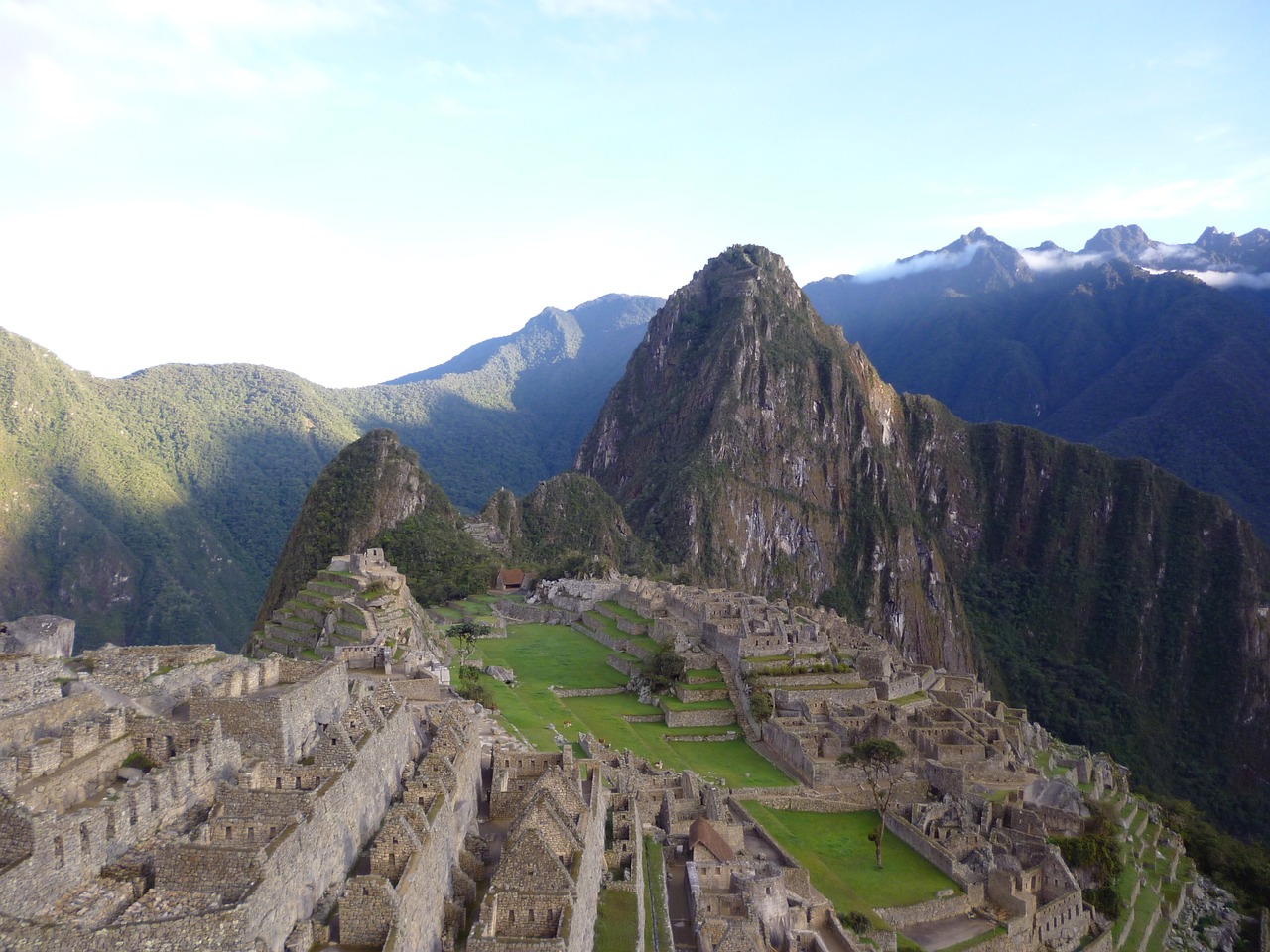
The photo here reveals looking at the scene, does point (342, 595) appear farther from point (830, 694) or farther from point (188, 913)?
point (188, 913)

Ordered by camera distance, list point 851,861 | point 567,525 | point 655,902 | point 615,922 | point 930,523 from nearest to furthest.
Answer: point 615,922 < point 655,902 < point 851,861 < point 567,525 < point 930,523

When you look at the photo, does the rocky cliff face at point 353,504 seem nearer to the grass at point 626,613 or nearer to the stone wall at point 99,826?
the grass at point 626,613

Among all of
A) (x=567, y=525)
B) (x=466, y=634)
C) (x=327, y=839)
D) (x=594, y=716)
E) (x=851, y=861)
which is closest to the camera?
(x=327, y=839)

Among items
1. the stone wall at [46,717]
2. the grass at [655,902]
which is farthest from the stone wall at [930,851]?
the stone wall at [46,717]

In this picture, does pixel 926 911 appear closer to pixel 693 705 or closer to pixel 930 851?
pixel 930 851

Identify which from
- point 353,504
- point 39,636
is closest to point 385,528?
point 353,504

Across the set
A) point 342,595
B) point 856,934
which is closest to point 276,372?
point 342,595
